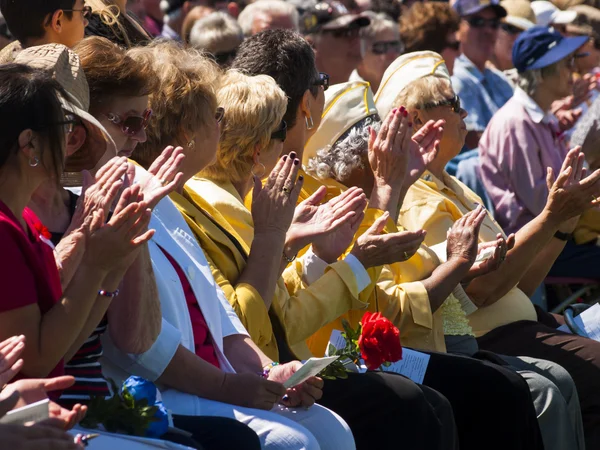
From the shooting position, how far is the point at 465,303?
5.23m

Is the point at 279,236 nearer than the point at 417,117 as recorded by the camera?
Yes

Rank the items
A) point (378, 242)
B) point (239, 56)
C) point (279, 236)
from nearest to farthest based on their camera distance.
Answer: point (279, 236) → point (378, 242) → point (239, 56)

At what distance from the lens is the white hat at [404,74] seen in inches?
229

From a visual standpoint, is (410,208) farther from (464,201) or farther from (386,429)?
(386,429)

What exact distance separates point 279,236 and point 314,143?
129 cm

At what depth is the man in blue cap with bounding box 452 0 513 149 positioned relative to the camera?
28.1 feet

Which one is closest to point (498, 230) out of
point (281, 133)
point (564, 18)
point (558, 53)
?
point (281, 133)

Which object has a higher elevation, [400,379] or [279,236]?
[279,236]

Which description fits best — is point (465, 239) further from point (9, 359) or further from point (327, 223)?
point (9, 359)

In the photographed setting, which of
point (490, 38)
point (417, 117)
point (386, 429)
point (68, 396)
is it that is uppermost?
point (68, 396)

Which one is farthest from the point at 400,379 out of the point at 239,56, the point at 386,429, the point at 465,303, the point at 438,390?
the point at 239,56

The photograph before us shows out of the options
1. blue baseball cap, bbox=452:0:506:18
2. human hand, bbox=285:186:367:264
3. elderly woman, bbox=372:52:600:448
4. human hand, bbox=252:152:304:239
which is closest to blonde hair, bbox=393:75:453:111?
elderly woman, bbox=372:52:600:448

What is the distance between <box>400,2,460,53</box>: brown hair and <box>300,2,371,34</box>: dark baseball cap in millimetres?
779

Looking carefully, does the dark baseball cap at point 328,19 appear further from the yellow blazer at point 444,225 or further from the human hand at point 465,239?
the human hand at point 465,239
